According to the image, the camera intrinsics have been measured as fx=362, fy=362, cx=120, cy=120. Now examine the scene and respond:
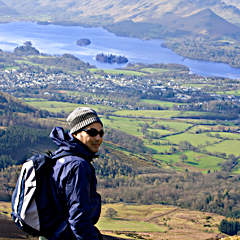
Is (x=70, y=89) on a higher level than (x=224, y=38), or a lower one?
lower

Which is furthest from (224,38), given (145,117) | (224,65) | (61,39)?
(145,117)

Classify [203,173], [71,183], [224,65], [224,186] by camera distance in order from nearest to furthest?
[71,183] → [224,186] → [203,173] → [224,65]

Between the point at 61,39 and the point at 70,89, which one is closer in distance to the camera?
the point at 70,89

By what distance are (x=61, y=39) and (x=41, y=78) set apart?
2403 inches

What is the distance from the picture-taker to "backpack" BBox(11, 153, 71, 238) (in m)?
2.34

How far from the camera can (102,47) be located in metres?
127

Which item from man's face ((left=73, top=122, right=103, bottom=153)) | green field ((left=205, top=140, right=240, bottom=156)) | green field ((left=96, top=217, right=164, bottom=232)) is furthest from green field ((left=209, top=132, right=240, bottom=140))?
man's face ((left=73, top=122, right=103, bottom=153))

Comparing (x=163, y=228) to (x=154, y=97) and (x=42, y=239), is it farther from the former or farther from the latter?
(x=154, y=97)

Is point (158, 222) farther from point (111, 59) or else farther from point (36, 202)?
point (111, 59)

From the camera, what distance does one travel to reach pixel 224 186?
30.2 meters

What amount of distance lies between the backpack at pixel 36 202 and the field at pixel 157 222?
31.1ft

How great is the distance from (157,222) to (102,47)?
11496 cm

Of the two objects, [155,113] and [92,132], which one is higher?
[92,132]

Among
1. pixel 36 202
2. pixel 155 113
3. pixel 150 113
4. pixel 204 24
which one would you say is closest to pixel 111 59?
pixel 150 113
